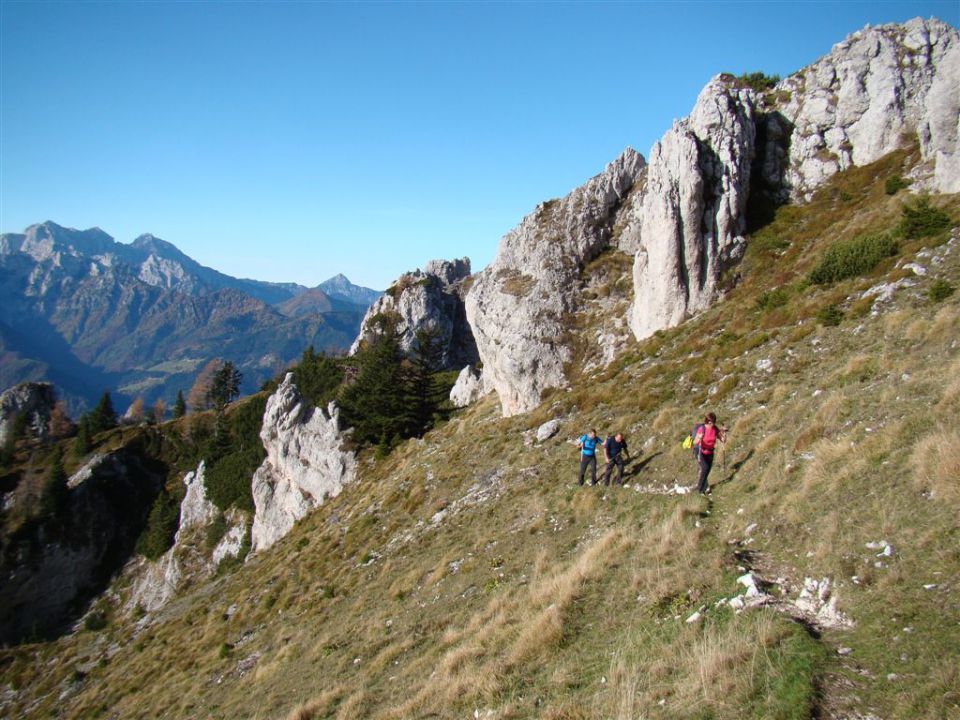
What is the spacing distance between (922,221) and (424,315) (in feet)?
324

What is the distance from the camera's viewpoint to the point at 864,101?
34312mm

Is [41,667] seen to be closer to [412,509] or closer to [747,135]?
[412,509]

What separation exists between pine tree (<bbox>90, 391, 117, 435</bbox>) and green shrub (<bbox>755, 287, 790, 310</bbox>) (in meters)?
117

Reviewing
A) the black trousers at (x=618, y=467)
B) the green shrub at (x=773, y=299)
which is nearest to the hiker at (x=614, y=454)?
the black trousers at (x=618, y=467)


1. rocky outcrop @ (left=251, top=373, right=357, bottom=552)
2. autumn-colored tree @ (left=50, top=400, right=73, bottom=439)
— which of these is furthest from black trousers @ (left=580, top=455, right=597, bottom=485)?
autumn-colored tree @ (left=50, top=400, right=73, bottom=439)

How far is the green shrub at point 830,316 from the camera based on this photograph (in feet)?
69.9

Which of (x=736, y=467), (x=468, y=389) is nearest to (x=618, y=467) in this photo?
(x=736, y=467)

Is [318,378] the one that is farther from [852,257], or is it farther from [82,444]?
[852,257]

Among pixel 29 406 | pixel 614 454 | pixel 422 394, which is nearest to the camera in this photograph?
pixel 614 454

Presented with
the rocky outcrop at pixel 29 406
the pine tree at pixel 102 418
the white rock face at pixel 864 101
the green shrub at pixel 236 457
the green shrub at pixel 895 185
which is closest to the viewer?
the green shrub at pixel 895 185

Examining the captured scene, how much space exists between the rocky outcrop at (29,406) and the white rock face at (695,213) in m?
131

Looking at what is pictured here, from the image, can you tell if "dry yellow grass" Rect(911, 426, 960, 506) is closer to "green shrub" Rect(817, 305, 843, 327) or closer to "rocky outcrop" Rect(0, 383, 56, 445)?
"green shrub" Rect(817, 305, 843, 327)

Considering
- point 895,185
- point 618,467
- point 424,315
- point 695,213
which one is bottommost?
point 618,467

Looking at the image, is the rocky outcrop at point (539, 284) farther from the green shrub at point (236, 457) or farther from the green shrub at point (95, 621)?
the green shrub at point (95, 621)
